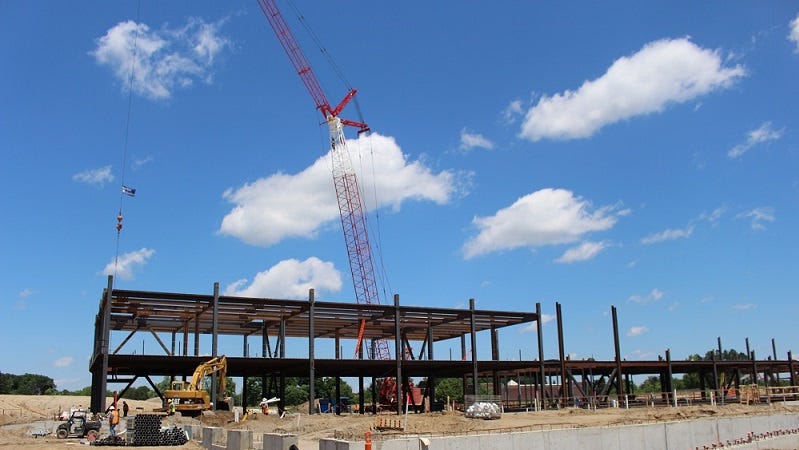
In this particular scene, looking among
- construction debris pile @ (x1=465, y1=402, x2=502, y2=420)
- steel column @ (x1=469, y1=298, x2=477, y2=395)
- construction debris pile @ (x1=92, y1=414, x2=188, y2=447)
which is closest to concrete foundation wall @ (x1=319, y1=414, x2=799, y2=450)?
construction debris pile @ (x1=92, y1=414, x2=188, y2=447)

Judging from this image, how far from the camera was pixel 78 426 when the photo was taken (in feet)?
121

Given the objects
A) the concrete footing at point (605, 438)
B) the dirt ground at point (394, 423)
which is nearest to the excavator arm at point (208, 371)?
the dirt ground at point (394, 423)

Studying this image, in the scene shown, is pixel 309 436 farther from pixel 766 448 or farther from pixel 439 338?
pixel 439 338

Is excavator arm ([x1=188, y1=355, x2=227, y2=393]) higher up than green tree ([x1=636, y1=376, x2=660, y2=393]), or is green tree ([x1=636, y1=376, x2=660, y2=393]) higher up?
excavator arm ([x1=188, y1=355, x2=227, y2=393])

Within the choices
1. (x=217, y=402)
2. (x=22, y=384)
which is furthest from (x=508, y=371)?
(x=22, y=384)

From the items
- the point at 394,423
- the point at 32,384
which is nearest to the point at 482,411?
the point at 394,423

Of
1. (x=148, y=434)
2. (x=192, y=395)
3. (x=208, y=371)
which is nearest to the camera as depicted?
(x=148, y=434)

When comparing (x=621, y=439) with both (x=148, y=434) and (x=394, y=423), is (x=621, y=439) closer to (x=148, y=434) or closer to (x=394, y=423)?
(x=394, y=423)

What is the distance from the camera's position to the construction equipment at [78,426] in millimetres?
36103

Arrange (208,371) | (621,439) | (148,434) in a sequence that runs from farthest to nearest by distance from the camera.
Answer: (208,371)
(148,434)
(621,439)

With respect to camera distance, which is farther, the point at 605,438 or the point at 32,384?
the point at 32,384

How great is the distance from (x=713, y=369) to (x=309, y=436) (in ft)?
182

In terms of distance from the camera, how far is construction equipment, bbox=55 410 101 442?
118 ft

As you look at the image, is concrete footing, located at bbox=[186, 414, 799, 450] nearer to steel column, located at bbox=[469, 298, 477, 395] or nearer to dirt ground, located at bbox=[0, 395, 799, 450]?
dirt ground, located at bbox=[0, 395, 799, 450]
